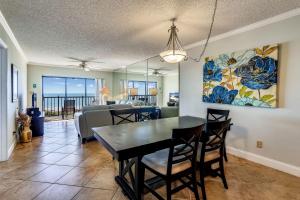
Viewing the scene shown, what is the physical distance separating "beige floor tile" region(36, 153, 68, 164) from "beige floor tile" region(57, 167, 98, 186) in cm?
59

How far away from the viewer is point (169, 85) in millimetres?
5016

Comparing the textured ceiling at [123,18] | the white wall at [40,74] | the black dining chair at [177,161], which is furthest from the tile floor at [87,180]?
the white wall at [40,74]

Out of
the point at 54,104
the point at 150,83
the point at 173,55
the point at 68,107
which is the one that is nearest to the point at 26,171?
the point at 173,55

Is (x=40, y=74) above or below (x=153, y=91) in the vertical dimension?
above

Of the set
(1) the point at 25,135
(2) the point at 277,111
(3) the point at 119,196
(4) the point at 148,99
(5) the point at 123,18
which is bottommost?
(3) the point at 119,196

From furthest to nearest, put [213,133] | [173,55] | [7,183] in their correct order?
1. [173,55]
2. [7,183]
3. [213,133]

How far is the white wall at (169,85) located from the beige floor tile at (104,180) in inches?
111

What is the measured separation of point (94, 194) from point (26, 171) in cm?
131

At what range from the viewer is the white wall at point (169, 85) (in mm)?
4557

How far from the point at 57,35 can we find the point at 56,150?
233 cm

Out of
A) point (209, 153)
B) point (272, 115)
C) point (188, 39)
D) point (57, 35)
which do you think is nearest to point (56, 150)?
point (57, 35)

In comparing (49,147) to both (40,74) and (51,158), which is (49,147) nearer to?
(51,158)

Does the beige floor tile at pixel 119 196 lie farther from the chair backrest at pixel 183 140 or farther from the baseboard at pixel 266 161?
the baseboard at pixel 266 161

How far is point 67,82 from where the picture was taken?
7871 mm
